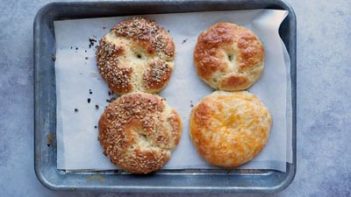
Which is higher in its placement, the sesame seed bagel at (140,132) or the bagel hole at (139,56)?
the bagel hole at (139,56)

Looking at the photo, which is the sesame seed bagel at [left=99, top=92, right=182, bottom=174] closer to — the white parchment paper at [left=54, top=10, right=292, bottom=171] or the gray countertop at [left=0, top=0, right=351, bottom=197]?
the white parchment paper at [left=54, top=10, right=292, bottom=171]

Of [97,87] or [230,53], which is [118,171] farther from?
[230,53]

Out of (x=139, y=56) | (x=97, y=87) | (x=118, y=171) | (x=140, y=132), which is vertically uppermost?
(x=139, y=56)

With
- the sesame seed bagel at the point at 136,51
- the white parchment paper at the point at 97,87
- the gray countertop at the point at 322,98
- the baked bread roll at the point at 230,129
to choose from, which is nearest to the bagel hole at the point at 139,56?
the sesame seed bagel at the point at 136,51

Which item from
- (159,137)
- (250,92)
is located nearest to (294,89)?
(250,92)

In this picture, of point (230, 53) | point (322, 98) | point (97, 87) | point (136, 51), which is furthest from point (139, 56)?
point (322, 98)

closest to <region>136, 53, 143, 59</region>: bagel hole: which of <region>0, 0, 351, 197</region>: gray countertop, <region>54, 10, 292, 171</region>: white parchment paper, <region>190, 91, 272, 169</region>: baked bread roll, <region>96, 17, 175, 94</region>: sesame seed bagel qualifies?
<region>96, 17, 175, 94</region>: sesame seed bagel

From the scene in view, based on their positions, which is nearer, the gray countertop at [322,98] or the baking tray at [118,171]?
the baking tray at [118,171]

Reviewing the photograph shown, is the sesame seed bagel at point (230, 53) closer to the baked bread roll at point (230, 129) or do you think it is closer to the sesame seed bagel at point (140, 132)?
the baked bread roll at point (230, 129)
